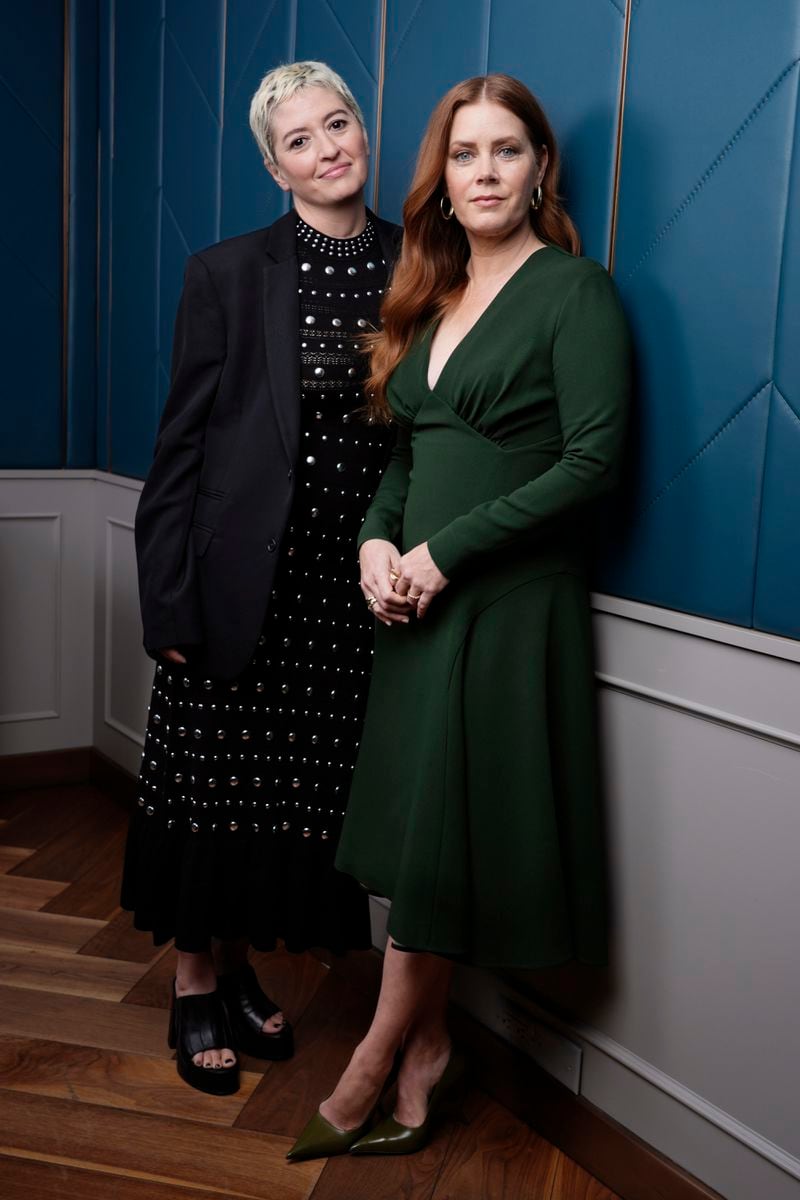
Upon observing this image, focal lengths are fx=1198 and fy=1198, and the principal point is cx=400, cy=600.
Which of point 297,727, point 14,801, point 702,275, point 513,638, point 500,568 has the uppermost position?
point 702,275

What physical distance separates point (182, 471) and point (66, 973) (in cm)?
123

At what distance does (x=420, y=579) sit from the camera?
72.6 inches

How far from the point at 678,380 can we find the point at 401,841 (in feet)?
2.78

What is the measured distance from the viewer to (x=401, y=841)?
1.95m

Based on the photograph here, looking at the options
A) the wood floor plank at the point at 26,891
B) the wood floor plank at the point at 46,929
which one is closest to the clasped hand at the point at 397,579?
the wood floor plank at the point at 46,929

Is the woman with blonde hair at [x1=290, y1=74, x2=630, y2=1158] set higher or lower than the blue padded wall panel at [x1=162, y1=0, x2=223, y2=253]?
lower

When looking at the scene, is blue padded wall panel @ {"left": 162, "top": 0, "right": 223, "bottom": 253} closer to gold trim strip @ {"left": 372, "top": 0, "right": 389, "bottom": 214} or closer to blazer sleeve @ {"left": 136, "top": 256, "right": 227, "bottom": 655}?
gold trim strip @ {"left": 372, "top": 0, "right": 389, "bottom": 214}

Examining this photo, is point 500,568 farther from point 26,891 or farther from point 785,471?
point 26,891

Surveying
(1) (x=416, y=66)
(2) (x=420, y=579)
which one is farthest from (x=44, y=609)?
(2) (x=420, y=579)

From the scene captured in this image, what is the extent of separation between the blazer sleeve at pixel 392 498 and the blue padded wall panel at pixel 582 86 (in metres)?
0.46

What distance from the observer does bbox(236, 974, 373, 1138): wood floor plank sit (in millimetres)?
2176

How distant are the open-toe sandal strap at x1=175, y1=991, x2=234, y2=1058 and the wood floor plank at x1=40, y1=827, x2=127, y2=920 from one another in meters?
0.69

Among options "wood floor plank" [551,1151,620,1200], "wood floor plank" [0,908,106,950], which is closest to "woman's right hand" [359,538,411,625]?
"wood floor plank" [551,1151,620,1200]

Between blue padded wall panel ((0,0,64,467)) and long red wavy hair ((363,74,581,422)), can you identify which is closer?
long red wavy hair ((363,74,581,422))
